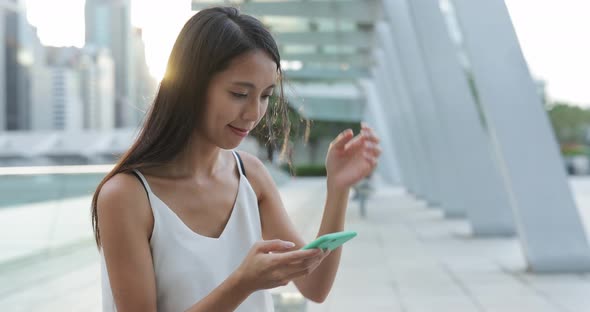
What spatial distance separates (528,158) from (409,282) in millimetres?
1878

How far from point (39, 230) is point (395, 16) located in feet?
36.0

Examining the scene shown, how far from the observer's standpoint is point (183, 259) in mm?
1722

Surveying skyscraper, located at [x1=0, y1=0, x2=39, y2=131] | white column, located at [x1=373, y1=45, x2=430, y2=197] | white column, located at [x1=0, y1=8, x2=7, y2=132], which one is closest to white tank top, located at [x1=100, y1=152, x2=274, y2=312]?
white column, located at [x1=373, y1=45, x2=430, y2=197]

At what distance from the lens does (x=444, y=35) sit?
12805 mm

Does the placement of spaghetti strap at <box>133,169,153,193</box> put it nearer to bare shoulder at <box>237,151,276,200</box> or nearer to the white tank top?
the white tank top

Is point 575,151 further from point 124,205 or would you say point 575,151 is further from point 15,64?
point 15,64

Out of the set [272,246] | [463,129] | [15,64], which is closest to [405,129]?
[463,129]

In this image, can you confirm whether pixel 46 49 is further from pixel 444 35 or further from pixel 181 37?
pixel 181 37

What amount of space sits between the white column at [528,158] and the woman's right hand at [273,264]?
6477mm

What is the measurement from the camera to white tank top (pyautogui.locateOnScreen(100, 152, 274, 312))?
1709 mm

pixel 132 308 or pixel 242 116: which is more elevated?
pixel 242 116

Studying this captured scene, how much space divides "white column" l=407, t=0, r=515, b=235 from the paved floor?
740mm

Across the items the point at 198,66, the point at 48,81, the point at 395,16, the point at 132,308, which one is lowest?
the point at 132,308

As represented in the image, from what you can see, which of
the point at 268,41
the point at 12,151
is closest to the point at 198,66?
the point at 268,41
